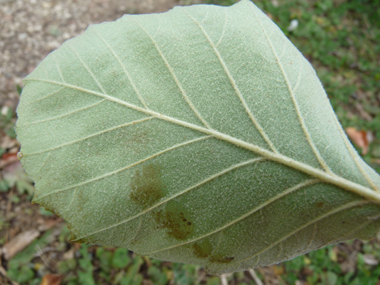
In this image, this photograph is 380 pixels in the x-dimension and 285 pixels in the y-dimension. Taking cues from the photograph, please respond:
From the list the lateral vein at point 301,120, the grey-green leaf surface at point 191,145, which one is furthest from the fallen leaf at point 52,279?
the lateral vein at point 301,120

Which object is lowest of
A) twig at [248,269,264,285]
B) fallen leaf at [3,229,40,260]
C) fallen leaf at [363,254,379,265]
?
fallen leaf at [363,254,379,265]

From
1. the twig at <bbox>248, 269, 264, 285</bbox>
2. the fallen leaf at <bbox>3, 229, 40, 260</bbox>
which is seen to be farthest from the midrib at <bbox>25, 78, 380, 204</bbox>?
the fallen leaf at <bbox>3, 229, 40, 260</bbox>

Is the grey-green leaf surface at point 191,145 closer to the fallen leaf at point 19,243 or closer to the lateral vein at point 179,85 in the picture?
the lateral vein at point 179,85

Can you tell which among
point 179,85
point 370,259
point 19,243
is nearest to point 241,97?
point 179,85

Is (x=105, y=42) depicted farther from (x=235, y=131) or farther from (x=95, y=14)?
(x=95, y=14)

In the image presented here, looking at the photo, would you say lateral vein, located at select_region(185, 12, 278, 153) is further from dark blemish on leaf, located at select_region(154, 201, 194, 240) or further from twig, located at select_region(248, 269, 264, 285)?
twig, located at select_region(248, 269, 264, 285)

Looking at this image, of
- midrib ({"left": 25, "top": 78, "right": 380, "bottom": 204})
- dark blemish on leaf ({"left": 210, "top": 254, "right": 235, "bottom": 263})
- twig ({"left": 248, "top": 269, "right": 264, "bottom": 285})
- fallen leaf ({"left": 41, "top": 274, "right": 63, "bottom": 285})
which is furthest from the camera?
twig ({"left": 248, "top": 269, "right": 264, "bottom": 285})
